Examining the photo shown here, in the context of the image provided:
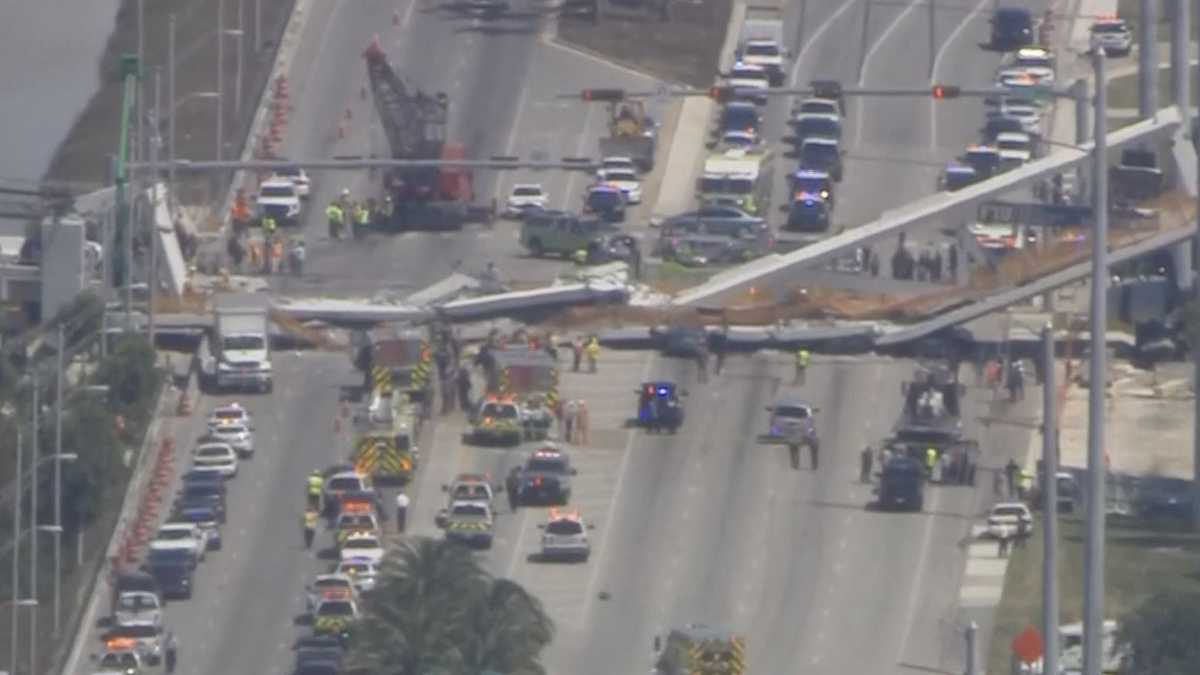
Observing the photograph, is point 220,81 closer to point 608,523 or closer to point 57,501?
point 608,523

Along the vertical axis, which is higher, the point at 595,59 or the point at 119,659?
the point at 595,59

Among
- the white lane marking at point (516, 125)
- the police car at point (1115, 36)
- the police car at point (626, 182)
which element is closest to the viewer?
the police car at point (626, 182)

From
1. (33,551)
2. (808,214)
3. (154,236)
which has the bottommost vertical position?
(33,551)

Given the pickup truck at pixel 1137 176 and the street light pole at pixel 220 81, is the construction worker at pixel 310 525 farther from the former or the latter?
the pickup truck at pixel 1137 176

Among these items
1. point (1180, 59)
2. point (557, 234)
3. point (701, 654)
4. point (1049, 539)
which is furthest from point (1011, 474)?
point (1049, 539)

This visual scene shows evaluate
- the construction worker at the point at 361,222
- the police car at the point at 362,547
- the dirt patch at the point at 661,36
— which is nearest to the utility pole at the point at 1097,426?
the police car at the point at 362,547

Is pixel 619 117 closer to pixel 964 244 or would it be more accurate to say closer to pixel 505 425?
pixel 964 244

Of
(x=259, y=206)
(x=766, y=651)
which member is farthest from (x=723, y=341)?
(x=766, y=651)

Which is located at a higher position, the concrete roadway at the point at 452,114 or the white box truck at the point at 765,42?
the white box truck at the point at 765,42
